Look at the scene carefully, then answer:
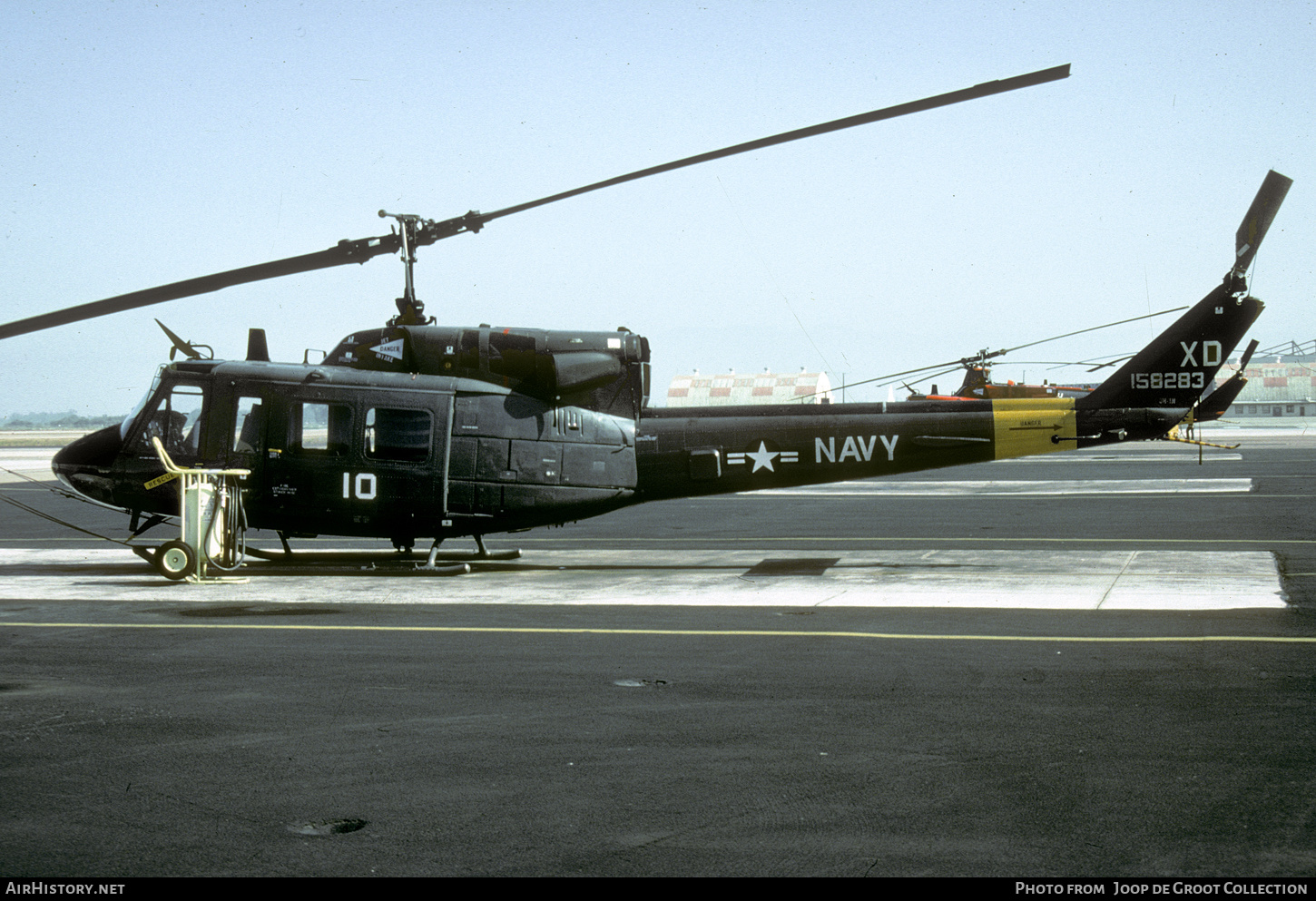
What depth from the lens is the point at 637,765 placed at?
6.02 m

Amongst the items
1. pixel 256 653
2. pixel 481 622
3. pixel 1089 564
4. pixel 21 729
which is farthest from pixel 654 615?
pixel 1089 564

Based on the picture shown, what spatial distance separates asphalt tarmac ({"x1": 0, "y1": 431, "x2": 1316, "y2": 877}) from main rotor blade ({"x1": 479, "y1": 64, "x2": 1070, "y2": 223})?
15.3 feet

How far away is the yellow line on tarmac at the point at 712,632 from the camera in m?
9.43

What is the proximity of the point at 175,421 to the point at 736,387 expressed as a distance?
4100 inches

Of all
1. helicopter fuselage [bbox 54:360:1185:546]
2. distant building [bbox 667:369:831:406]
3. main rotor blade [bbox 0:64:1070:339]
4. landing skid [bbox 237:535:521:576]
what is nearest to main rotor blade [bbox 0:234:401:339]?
main rotor blade [bbox 0:64:1070:339]

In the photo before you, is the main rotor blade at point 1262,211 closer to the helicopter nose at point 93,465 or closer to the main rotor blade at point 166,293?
the main rotor blade at point 166,293

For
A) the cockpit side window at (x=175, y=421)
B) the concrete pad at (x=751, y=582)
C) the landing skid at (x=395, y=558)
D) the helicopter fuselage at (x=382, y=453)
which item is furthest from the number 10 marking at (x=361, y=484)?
the cockpit side window at (x=175, y=421)

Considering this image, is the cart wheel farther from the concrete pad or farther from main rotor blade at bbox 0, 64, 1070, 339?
main rotor blade at bbox 0, 64, 1070, 339

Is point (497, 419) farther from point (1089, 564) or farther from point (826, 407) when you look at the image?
point (1089, 564)

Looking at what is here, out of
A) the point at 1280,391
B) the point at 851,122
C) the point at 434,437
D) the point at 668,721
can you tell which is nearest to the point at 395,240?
the point at 434,437

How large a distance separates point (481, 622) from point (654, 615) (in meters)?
1.83

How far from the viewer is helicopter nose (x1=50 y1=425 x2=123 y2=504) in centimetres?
1430

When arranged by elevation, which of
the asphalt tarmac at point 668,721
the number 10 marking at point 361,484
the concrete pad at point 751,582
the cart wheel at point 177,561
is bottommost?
the asphalt tarmac at point 668,721

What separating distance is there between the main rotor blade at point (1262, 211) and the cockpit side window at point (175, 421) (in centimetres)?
1508
